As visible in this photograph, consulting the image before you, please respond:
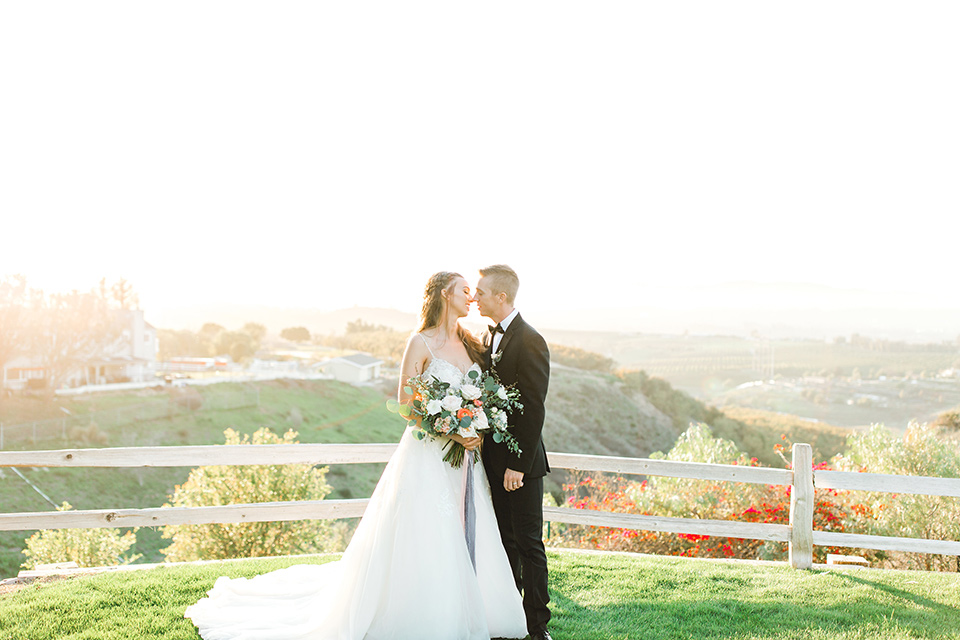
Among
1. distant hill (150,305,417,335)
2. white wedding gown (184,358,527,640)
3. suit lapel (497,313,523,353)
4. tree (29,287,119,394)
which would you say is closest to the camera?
white wedding gown (184,358,527,640)

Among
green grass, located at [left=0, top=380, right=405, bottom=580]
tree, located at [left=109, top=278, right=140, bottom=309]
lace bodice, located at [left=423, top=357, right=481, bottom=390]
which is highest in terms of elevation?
tree, located at [left=109, top=278, right=140, bottom=309]

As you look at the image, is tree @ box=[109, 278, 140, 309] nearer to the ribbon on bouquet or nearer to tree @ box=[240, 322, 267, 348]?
tree @ box=[240, 322, 267, 348]

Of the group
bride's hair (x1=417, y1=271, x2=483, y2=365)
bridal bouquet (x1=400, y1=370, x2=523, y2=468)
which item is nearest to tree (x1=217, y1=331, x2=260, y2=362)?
bride's hair (x1=417, y1=271, x2=483, y2=365)

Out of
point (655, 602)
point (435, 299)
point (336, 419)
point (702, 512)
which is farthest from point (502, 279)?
point (336, 419)

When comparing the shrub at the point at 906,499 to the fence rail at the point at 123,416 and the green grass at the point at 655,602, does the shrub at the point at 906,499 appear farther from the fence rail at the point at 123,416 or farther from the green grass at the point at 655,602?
the fence rail at the point at 123,416

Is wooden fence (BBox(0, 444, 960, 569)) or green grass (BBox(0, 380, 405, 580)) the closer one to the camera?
wooden fence (BBox(0, 444, 960, 569))

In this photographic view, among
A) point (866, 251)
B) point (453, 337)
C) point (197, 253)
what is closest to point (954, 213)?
point (866, 251)

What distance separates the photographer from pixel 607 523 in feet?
18.5

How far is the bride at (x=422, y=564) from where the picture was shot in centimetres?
369

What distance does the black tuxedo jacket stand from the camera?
12.3 feet

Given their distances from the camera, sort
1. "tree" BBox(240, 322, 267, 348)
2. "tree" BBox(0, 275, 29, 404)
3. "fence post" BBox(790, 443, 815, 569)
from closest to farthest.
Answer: "fence post" BBox(790, 443, 815, 569) < "tree" BBox(0, 275, 29, 404) < "tree" BBox(240, 322, 267, 348)

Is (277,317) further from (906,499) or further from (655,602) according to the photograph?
(655,602)

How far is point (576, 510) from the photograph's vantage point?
562 cm

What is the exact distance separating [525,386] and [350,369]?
32.7m
